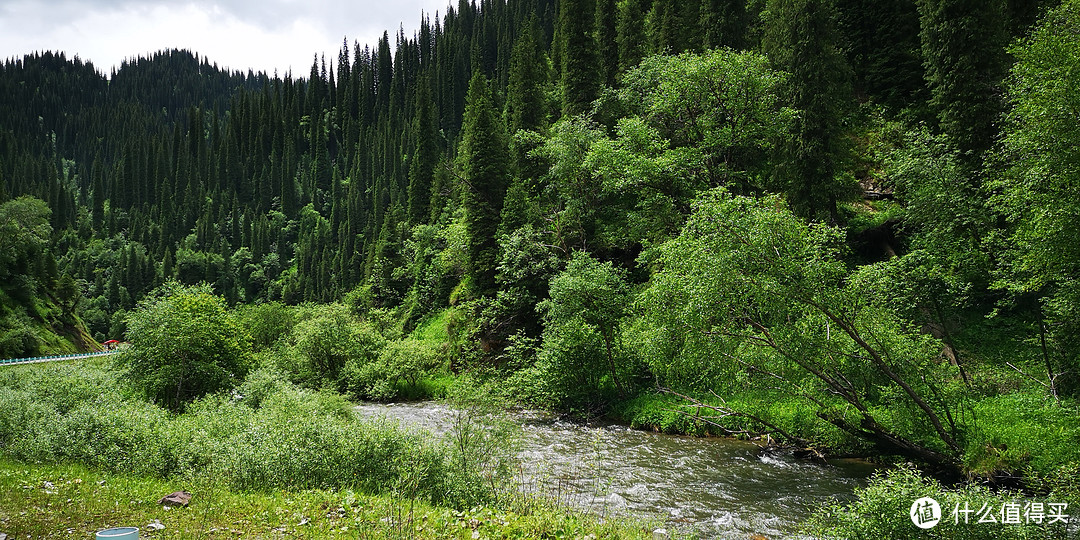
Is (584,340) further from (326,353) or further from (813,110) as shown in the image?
(326,353)

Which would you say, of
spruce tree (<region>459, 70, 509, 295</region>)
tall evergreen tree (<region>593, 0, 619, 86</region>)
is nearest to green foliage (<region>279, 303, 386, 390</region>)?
spruce tree (<region>459, 70, 509, 295</region>)

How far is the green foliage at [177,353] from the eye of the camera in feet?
77.9

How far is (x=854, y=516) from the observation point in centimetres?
822

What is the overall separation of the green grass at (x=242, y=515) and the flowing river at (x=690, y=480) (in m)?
1.86

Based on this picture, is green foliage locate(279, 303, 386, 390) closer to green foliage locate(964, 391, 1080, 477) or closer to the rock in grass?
the rock in grass

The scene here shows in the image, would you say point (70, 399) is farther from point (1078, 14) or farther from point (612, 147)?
point (1078, 14)

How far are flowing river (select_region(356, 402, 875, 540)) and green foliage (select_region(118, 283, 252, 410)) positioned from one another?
15.7m

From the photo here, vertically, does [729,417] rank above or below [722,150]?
below

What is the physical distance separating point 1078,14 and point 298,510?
2503cm

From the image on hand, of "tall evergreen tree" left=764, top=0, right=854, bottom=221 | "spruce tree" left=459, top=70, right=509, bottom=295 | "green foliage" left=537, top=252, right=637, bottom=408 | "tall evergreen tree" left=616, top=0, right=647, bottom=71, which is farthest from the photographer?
"tall evergreen tree" left=616, top=0, right=647, bottom=71

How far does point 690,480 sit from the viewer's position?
15641mm

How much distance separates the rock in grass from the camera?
9188mm

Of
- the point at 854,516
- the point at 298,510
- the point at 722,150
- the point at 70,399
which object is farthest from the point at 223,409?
the point at 722,150

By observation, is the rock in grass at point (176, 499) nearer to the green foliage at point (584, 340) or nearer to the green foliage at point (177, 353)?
the green foliage at point (177, 353)
